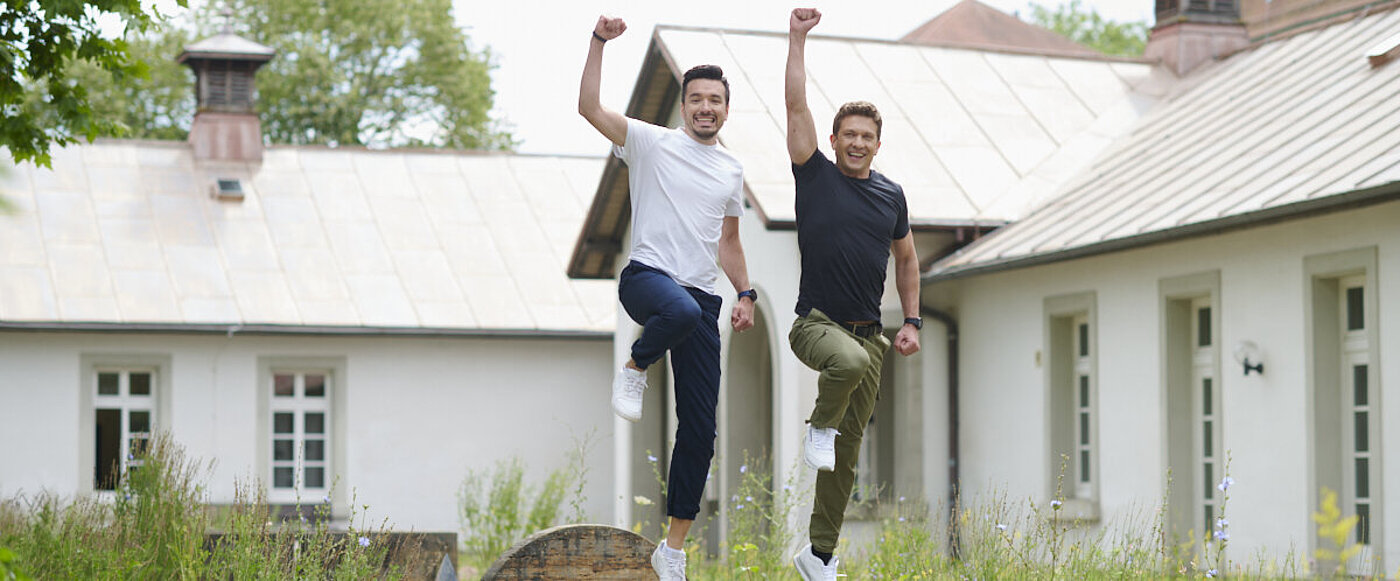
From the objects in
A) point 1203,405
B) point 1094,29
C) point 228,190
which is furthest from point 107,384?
point 1094,29

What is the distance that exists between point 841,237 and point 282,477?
16.1 m

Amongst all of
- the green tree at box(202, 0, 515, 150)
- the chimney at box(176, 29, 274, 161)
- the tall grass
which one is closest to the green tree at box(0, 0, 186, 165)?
the tall grass

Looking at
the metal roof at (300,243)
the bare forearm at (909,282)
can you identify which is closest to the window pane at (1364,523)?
the bare forearm at (909,282)

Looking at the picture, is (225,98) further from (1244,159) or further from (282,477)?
(1244,159)

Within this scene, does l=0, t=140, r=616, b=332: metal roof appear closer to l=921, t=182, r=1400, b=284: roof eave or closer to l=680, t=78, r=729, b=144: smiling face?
l=921, t=182, r=1400, b=284: roof eave

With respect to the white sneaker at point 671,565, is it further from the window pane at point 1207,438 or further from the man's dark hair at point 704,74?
the window pane at point 1207,438

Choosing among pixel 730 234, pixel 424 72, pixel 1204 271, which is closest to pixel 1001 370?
pixel 1204 271

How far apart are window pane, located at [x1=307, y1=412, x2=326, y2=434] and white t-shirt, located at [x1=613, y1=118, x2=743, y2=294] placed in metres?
15.4

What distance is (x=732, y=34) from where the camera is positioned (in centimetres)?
1797

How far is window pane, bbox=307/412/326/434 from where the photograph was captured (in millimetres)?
20828

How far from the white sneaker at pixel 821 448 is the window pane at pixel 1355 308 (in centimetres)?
640

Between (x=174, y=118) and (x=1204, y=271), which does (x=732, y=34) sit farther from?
(x=174, y=118)

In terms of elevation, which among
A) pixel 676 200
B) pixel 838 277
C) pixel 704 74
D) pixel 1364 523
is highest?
pixel 704 74

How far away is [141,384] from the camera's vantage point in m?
20.2
